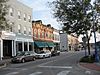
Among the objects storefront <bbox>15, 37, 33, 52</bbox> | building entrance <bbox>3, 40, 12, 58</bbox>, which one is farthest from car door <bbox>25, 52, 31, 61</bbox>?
storefront <bbox>15, 37, 33, 52</bbox>

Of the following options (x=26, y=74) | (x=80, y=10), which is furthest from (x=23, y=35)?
(x=26, y=74)

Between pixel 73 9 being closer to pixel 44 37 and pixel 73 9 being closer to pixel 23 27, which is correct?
pixel 23 27

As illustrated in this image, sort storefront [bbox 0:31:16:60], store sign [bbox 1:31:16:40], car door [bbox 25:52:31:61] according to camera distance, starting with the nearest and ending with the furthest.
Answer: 1. car door [bbox 25:52:31:61]
2. store sign [bbox 1:31:16:40]
3. storefront [bbox 0:31:16:60]

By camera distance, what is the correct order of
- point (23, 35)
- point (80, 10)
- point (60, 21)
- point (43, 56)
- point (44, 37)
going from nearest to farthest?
point (80, 10) < point (60, 21) < point (43, 56) < point (23, 35) < point (44, 37)

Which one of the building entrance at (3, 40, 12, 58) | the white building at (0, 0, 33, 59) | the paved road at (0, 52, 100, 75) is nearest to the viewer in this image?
the paved road at (0, 52, 100, 75)

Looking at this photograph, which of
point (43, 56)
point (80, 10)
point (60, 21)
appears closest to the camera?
point (80, 10)

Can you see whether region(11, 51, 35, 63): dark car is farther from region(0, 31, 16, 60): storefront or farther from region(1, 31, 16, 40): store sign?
region(0, 31, 16, 60): storefront

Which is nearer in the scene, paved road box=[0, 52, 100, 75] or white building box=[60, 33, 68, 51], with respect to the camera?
paved road box=[0, 52, 100, 75]

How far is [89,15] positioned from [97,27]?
2508mm

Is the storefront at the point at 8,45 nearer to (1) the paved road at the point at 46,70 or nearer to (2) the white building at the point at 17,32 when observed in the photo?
(2) the white building at the point at 17,32

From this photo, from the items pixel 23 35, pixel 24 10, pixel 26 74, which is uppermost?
pixel 24 10

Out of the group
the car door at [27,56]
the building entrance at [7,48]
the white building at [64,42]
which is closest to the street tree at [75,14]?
the car door at [27,56]

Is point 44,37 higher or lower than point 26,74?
higher

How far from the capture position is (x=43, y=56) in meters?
46.7
